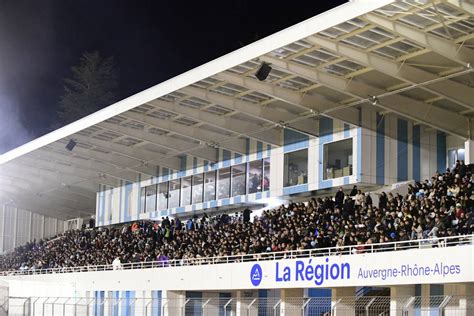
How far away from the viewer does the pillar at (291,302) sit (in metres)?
27.6

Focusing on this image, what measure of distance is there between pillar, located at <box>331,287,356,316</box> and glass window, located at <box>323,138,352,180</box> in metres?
6.15

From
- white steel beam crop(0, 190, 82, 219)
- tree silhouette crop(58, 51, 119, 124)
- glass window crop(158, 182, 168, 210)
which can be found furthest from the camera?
tree silhouette crop(58, 51, 119, 124)

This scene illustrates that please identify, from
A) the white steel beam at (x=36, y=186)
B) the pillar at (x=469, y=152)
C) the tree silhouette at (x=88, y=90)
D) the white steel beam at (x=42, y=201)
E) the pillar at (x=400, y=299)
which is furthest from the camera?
the tree silhouette at (x=88, y=90)

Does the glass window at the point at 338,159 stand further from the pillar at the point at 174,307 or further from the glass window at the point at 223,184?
the glass window at the point at 223,184

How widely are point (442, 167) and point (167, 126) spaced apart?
11.0m

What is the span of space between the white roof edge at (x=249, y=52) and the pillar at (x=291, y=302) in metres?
7.29

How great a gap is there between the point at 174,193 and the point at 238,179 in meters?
5.88

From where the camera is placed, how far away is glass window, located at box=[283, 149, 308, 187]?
3412cm

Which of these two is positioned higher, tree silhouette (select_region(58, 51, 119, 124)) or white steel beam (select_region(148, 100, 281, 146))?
tree silhouette (select_region(58, 51, 119, 124))

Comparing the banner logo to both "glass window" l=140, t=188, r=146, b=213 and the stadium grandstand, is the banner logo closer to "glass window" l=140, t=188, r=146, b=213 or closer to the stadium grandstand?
the stadium grandstand

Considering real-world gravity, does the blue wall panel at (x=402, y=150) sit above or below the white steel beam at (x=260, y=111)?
below

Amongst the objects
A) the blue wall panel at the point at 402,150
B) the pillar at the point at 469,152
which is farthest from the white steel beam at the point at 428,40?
the blue wall panel at the point at 402,150

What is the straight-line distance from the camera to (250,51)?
27828 millimetres

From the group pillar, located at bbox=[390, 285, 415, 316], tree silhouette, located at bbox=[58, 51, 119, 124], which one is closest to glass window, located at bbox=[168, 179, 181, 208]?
pillar, located at bbox=[390, 285, 415, 316]
